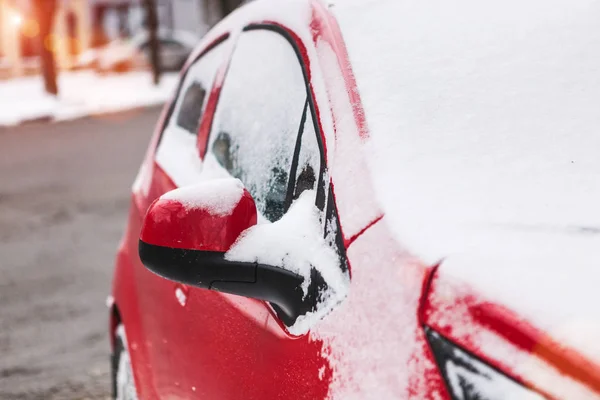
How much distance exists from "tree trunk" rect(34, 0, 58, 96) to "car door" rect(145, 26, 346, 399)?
62.3ft

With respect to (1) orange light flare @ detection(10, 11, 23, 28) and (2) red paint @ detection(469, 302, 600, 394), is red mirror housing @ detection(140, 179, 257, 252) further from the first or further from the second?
(1) orange light flare @ detection(10, 11, 23, 28)

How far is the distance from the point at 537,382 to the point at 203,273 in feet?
2.27

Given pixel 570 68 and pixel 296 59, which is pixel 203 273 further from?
pixel 570 68

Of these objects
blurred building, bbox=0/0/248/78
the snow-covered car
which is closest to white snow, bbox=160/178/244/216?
the snow-covered car

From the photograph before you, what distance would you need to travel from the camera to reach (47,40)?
2012cm

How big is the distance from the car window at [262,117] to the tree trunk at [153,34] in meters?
20.4

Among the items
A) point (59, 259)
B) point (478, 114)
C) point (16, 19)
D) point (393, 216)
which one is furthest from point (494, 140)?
point (16, 19)

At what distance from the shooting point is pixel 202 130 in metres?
2.41

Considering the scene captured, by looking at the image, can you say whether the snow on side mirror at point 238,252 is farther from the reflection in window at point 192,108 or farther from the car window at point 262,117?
the reflection in window at point 192,108

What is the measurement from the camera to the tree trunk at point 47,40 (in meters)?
19.8

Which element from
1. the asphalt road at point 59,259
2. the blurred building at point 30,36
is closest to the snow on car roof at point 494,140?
the asphalt road at point 59,259

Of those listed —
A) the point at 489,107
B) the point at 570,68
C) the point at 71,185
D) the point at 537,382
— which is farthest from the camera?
the point at 71,185

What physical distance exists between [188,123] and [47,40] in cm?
1885

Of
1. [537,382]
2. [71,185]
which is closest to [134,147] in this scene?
[71,185]
